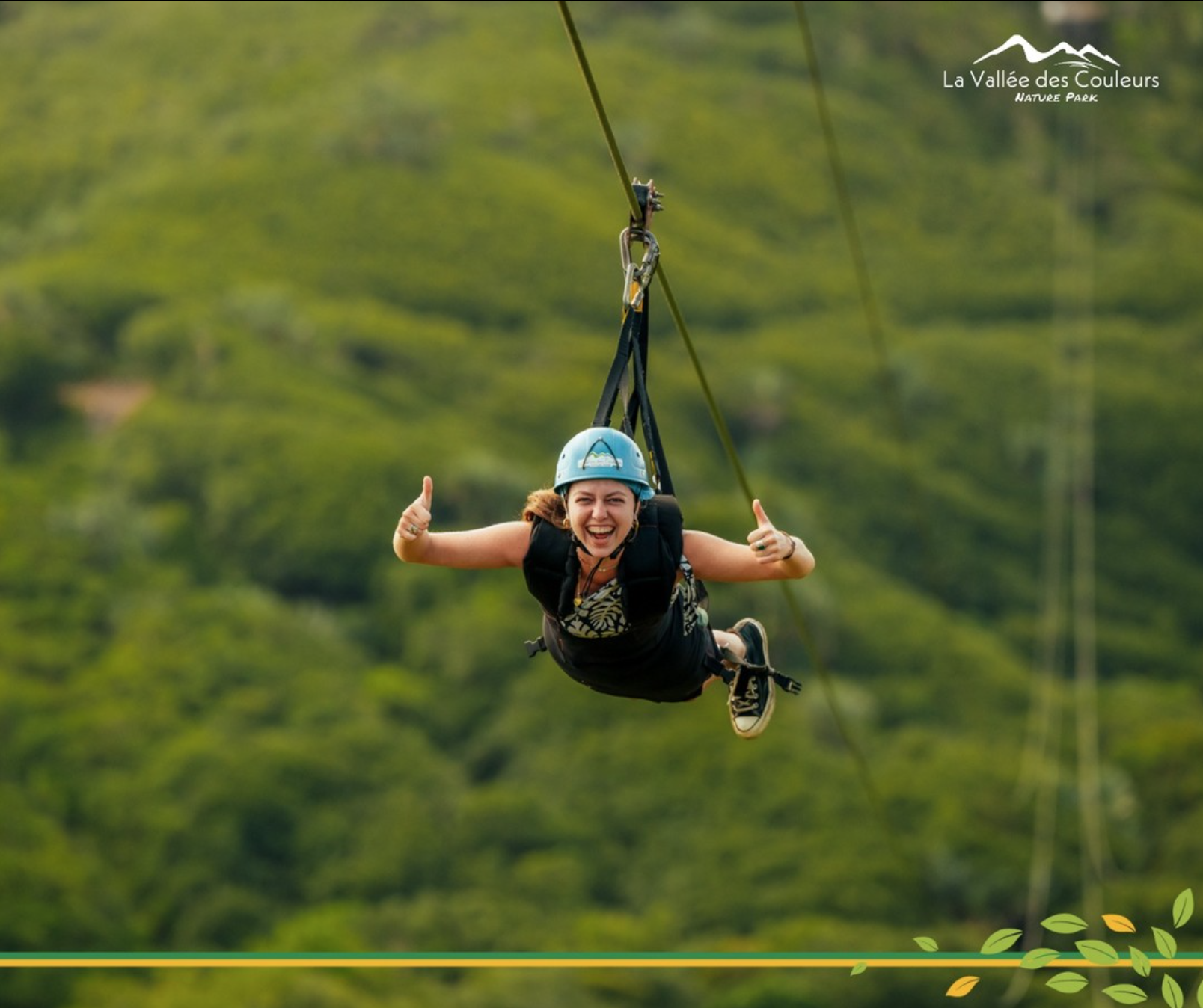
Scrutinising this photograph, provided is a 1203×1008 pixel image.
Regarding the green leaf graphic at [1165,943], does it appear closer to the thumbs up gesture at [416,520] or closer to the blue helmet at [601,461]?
the blue helmet at [601,461]

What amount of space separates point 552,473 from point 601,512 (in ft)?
135

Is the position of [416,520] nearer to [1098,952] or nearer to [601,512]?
[601,512]

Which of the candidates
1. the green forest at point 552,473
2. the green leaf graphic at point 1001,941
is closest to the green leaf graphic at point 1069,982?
the green leaf graphic at point 1001,941

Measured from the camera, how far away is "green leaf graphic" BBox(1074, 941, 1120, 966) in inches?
215

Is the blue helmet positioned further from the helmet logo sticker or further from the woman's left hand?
the woman's left hand

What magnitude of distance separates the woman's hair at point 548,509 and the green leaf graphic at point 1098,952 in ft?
5.72

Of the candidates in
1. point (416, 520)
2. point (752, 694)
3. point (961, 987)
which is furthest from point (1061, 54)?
point (961, 987)

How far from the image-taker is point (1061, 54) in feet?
193

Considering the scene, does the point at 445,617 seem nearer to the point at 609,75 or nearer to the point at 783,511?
the point at 783,511

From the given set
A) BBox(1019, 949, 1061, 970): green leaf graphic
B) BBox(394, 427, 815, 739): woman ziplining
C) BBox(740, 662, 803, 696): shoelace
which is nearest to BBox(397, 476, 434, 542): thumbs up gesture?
BBox(394, 427, 815, 739): woman ziplining

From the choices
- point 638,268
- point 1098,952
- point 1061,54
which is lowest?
point 1098,952

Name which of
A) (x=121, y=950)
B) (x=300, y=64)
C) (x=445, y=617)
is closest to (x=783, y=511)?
(x=445, y=617)

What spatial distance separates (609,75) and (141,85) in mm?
13674

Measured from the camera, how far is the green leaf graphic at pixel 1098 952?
547 cm
